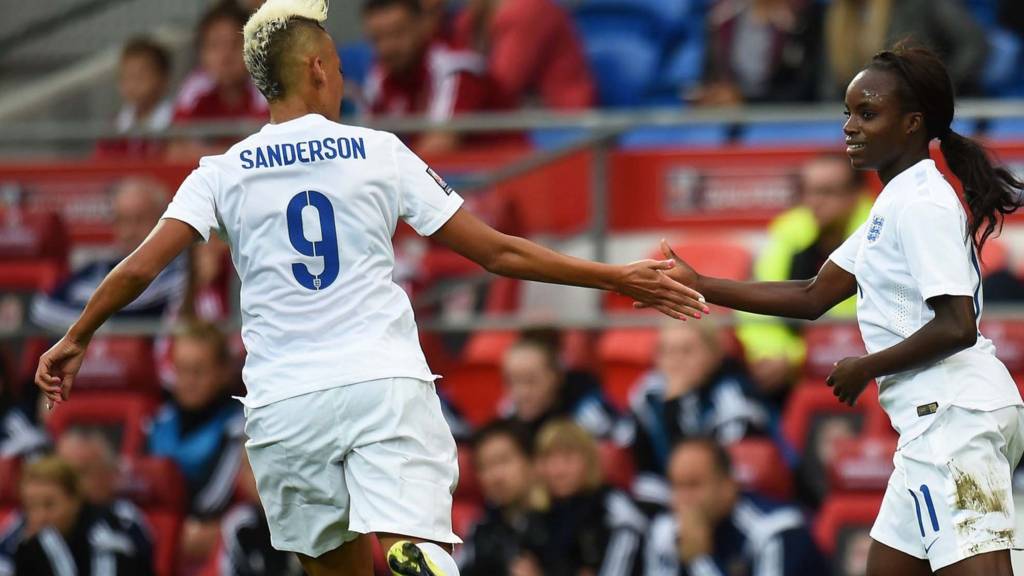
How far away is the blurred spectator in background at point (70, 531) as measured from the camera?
28.3 ft

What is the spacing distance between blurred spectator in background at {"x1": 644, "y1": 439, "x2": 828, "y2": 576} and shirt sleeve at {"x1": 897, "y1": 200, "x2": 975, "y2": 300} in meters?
3.10

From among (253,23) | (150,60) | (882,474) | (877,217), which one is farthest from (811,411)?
(150,60)

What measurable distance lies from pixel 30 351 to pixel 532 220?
284 centimetres

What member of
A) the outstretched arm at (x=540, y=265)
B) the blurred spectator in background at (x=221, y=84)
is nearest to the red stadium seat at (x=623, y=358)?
the blurred spectator in background at (x=221, y=84)

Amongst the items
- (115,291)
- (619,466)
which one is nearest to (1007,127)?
(619,466)

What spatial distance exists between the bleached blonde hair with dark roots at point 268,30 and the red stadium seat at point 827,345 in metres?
3.74

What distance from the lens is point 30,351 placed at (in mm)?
9758

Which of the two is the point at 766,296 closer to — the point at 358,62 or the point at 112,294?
the point at 112,294

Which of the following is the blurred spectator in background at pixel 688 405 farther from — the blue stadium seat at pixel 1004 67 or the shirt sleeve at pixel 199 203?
the shirt sleeve at pixel 199 203

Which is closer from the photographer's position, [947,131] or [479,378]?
[947,131]

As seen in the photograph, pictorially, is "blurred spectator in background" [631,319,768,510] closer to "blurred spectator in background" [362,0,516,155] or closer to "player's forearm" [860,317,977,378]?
"blurred spectator in background" [362,0,516,155]

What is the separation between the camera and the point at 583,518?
8023 mm

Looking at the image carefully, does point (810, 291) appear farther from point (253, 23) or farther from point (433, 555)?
point (253, 23)

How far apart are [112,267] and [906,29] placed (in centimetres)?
451
